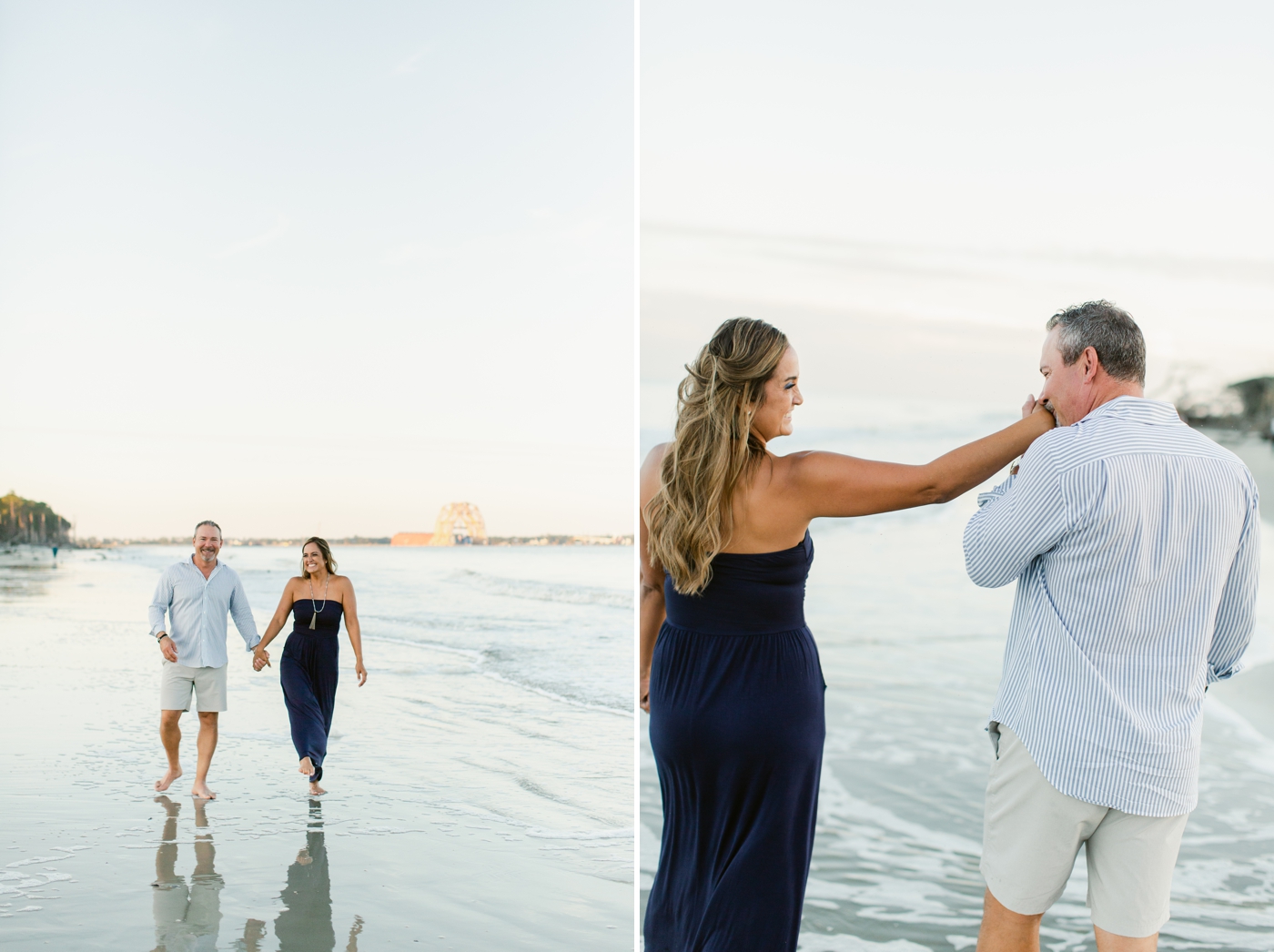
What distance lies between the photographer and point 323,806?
5.52m

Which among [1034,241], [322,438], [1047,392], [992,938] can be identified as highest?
[1034,241]

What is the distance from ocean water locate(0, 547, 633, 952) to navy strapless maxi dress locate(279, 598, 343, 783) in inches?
15.4

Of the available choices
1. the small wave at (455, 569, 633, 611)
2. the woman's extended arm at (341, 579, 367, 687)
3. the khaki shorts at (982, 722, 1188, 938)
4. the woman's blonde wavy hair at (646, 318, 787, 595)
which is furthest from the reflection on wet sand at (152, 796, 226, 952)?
the small wave at (455, 569, 633, 611)

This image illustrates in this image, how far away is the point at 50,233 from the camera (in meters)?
16.1

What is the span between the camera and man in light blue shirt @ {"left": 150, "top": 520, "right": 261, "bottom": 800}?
4812mm

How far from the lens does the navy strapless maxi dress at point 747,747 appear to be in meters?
1.68

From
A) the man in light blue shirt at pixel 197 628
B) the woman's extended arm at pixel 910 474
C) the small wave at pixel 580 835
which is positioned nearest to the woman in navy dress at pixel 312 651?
the man in light blue shirt at pixel 197 628

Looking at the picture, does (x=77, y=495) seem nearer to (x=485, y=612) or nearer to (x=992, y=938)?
(x=485, y=612)

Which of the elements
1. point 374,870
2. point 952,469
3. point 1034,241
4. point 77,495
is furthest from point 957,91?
point 77,495

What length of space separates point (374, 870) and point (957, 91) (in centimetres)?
1308

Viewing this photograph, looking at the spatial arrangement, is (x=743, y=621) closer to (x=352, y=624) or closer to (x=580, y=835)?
(x=580, y=835)

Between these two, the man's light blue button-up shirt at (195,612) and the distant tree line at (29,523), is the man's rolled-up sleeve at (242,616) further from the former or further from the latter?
the distant tree line at (29,523)

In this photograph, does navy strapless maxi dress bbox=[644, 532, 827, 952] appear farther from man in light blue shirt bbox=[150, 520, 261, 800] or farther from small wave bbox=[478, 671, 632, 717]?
small wave bbox=[478, 671, 632, 717]

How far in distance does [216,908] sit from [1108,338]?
3.34m
